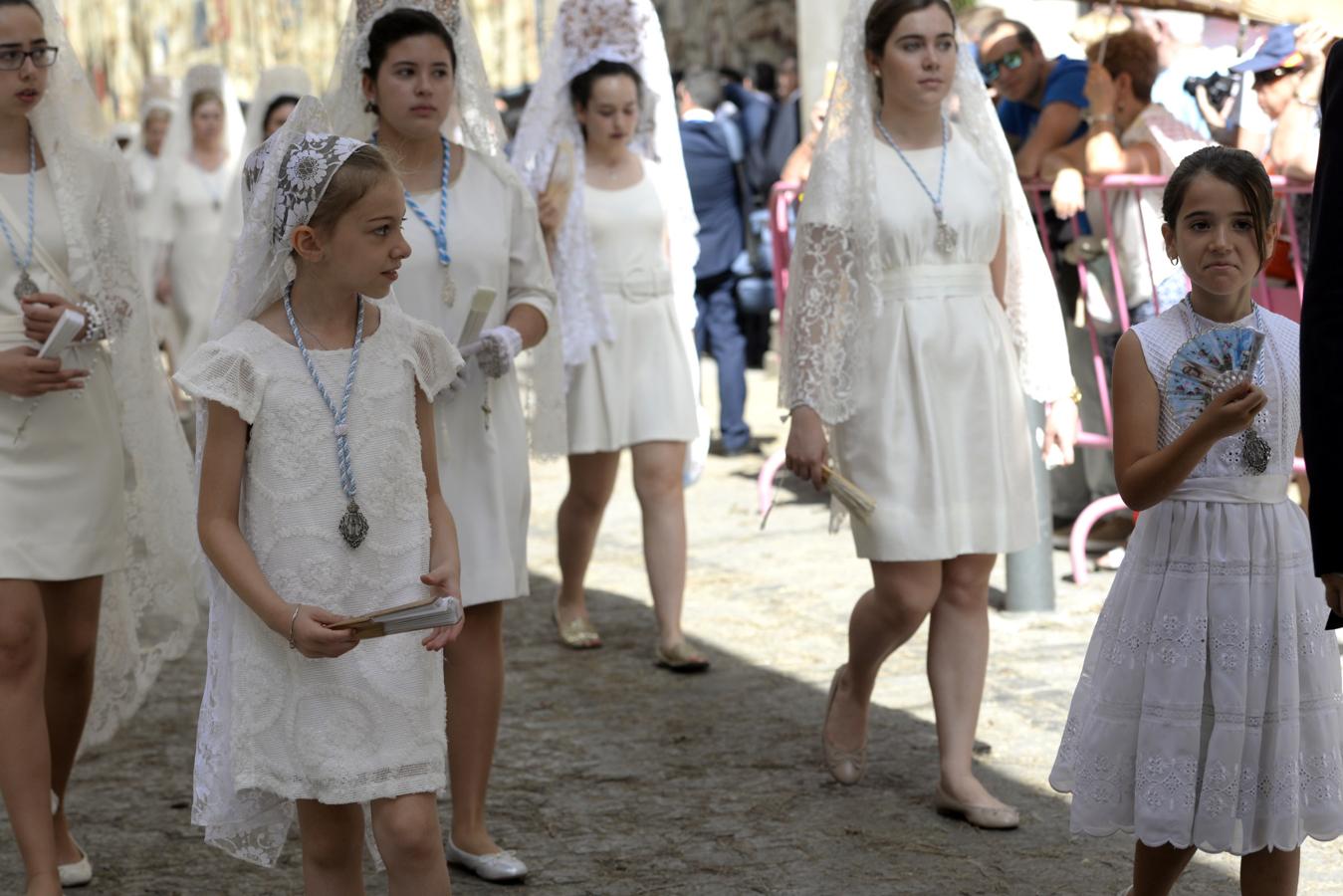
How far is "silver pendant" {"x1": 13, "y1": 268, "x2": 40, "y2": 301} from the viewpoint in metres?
4.59

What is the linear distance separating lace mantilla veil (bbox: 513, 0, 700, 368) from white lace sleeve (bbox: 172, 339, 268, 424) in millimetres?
3311

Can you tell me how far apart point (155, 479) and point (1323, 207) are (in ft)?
10.6

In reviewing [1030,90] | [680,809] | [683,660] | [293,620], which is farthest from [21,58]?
[1030,90]

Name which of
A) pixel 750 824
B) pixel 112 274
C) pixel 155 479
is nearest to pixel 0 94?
pixel 112 274

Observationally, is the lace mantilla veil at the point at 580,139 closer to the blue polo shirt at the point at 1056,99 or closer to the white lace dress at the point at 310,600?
the blue polo shirt at the point at 1056,99

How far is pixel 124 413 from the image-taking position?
4.93m

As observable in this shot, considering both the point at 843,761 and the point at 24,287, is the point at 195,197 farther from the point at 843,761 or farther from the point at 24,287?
the point at 843,761

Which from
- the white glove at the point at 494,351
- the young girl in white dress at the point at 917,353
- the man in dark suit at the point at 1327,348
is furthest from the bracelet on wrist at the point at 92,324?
the man in dark suit at the point at 1327,348

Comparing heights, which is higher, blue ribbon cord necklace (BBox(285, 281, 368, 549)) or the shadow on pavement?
blue ribbon cord necklace (BBox(285, 281, 368, 549))

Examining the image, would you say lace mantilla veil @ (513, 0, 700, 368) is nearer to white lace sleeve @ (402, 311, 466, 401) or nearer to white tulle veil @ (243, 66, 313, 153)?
white tulle veil @ (243, 66, 313, 153)

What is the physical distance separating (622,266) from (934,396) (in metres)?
2.27

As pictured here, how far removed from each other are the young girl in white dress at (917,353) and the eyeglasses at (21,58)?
1917mm

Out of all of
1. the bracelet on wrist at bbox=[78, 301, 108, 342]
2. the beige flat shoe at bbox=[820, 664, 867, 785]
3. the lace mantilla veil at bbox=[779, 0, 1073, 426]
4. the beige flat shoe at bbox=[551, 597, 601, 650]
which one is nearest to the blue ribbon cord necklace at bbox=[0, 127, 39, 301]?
the bracelet on wrist at bbox=[78, 301, 108, 342]

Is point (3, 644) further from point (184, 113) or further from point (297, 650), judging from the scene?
point (184, 113)
